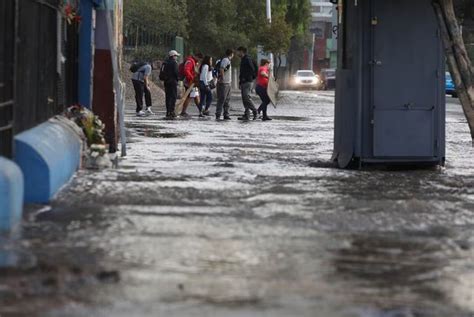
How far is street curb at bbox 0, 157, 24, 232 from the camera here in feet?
29.2

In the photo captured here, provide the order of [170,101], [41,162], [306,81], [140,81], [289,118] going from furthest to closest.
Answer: [306,81]
[289,118]
[140,81]
[170,101]
[41,162]

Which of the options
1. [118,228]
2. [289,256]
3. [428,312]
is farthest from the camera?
[118,228]

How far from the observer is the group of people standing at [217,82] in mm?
27938

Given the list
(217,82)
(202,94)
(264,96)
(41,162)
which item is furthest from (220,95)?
(41,162)

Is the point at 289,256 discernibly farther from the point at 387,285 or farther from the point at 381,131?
the point at 381,131

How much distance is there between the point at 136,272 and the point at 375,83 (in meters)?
8.27

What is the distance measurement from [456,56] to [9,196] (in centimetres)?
704

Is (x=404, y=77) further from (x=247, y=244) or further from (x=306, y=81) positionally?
(x=306, y=81)

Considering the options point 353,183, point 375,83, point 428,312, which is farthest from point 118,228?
point 375,83

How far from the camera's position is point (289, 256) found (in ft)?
27.5

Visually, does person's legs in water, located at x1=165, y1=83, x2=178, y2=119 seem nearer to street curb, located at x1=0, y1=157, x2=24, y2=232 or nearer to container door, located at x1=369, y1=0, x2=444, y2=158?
container door, located at x1=369, y1=0, x2=444, y2=158

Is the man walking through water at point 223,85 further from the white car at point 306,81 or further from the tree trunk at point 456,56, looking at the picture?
the white car at point 306,81

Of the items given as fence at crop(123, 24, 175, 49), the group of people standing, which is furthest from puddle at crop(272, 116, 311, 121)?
fence at crop(123, 24, 175, 49)

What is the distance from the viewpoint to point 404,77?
1530cm
